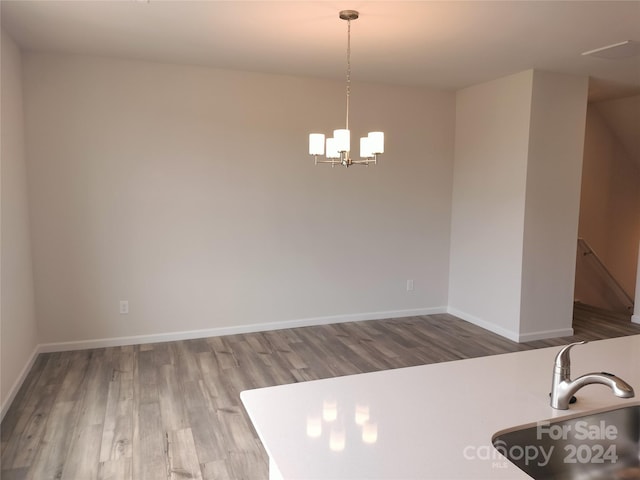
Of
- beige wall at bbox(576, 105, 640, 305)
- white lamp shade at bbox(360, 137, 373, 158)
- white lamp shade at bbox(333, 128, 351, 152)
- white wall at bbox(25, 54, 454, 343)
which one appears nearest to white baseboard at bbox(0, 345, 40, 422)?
white wall at bbox(25, 54, 454, 343)

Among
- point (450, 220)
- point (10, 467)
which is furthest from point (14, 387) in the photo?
point (450, 220)

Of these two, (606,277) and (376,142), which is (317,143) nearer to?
(376,142)

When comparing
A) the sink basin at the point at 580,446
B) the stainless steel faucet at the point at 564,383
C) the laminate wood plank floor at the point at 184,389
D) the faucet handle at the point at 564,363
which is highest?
the faucet handle at the point at 564,363

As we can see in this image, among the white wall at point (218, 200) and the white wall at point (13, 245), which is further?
the white wall at point (218, 200)

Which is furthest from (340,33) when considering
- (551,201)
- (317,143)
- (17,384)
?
(17,384)

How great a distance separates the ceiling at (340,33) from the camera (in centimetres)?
288

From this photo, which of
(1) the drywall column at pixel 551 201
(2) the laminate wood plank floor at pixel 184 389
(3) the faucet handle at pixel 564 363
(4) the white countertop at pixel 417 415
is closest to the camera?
(4) the white countertop at pixel 417 415

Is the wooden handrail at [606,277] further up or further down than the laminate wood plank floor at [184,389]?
further up

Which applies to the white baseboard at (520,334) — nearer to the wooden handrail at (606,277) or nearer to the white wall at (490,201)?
the white wall at (490,201)

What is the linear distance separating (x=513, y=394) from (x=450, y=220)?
4253 millimetres

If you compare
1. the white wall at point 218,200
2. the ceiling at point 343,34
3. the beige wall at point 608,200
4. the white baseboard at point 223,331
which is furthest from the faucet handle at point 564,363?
the beige wall at point 608,200

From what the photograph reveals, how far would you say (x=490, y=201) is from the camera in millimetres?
4867

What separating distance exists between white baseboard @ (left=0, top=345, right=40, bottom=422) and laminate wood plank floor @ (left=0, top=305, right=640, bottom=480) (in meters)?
0.04

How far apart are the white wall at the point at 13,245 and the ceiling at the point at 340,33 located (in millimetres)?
449
